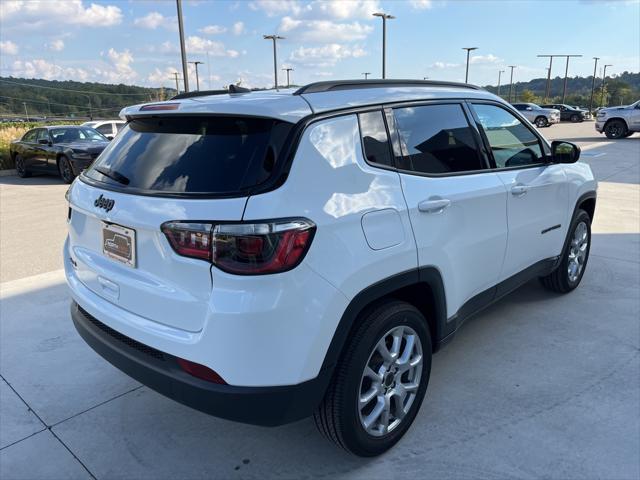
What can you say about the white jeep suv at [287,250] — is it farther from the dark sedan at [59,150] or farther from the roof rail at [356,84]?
the dark sedan at [59,150]

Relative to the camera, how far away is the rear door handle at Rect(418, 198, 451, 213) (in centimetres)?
250

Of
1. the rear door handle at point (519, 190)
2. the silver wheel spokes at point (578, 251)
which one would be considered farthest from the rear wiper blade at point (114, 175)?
the silver wheel spokes at point (578, 251)

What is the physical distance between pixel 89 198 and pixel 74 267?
0.51 m

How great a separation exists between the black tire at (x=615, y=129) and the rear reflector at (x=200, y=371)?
25.4m

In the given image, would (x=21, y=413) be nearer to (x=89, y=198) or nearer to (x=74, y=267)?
(x=74, y=267)

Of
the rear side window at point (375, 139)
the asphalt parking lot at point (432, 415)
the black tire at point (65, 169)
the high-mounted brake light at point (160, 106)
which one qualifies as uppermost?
the high-mounted brake light at point (160, 106)

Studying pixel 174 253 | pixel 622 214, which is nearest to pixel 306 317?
pixel 174 253

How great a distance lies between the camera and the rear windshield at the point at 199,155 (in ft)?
6.64

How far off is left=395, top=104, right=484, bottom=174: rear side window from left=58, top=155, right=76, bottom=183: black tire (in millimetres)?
11671

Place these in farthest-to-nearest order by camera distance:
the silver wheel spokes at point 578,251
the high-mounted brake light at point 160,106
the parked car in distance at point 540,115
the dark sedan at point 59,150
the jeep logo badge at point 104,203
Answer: the parked car in distance at point 540,115 → the dark sedan at point 59,150 → the silver wheel spokes at point 578,251 → the high-mounted brake light at point 160,106 → the jeep logo badge at point 104,203

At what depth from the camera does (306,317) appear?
199 centimetres

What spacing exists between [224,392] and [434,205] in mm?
1356

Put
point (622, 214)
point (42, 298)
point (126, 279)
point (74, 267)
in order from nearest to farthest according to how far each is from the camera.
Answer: point (126, 279) → point (74, 267) → point (42, 298) → point (622, 214)

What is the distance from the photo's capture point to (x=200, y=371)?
2055mm
